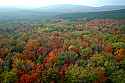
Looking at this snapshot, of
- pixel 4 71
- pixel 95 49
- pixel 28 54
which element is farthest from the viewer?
pixel 95 49

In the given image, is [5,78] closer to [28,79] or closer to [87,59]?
[28,79]

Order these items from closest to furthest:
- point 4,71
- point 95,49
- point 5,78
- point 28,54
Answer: point 5,78, point 4,71, point 28,54, point 95,49

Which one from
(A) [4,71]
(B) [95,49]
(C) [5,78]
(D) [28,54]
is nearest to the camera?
(C) [5,78]

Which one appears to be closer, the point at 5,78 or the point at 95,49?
the point at 5,78

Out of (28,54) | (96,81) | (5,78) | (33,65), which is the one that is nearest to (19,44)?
(28,54)

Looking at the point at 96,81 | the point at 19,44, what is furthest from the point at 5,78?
the point at 19,44

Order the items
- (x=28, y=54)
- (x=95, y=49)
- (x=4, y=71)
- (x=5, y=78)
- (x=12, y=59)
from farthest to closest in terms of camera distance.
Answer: (x=95, y=49), (x=28, y=54), (x=12, y=59), (x=4, y=71), (x=5, y=78)

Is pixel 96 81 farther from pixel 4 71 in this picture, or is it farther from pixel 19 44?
pixel 19 44

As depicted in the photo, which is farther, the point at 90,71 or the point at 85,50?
the point at 85,50
